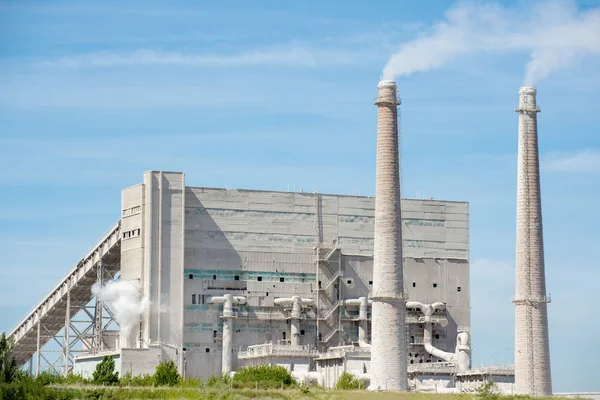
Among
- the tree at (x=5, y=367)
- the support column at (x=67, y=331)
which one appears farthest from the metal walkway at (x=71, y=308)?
the tree at (x=5, y=367)

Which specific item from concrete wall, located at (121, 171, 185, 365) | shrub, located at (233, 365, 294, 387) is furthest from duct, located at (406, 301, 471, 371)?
concrete wall, located at (121, 171, 185, 365)

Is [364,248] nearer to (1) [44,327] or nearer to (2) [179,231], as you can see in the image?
(2) [179,231]

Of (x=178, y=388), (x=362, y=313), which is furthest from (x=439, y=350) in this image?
(x=178, y=388)

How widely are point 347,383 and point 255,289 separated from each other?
1734 centimetres

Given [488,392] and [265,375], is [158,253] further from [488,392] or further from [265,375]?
[488,392]

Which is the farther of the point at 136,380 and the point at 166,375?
the point at 166,375

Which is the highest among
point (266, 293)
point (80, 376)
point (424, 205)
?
point (424, 205)

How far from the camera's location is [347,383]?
8581 cm

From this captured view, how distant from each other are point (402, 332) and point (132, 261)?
81.6 ft

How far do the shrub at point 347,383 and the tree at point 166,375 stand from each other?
10373 millimetres

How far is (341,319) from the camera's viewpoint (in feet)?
337

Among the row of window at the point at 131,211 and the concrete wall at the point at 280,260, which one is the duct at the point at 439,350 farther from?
the row of window at the point at 131,211

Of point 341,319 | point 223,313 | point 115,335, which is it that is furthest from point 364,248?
point 115,335

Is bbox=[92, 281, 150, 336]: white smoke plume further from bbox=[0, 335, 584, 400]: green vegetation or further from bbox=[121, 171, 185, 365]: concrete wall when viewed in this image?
bbox=[0, 335, 584, 400]: green vegetation
